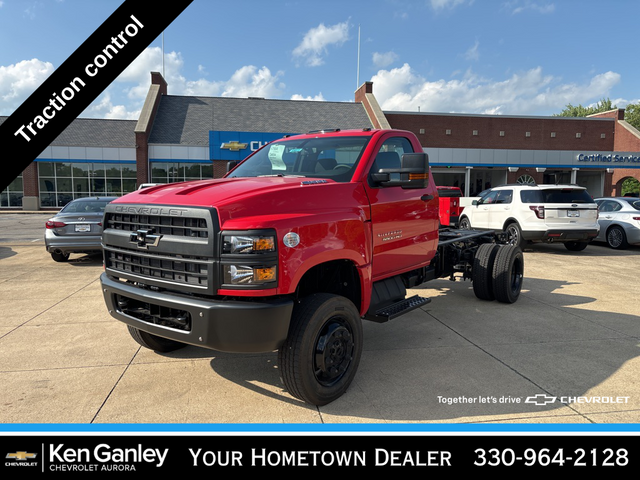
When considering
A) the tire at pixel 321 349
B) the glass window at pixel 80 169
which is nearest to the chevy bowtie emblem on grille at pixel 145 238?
the tire at pixel 321 349

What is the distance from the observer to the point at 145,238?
3436mm

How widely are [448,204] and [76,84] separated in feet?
34.0

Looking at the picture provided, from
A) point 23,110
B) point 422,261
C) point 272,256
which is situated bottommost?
point 422,261

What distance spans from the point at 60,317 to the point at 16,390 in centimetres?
241

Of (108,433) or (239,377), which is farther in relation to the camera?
(239,377)

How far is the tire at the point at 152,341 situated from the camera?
449 cm

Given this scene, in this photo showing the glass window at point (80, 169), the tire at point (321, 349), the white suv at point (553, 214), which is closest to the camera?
the tire at point (321, 349)

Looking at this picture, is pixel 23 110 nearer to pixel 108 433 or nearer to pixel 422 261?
pixel 108 433

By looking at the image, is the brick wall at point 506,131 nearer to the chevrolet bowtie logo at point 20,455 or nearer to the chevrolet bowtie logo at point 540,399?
the chevrolet bowtie logo at point 540,399

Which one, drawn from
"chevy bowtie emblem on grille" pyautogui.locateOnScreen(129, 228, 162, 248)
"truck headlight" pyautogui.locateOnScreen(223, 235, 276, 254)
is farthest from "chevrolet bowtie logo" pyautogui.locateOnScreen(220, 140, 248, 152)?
"truck headlight" pyautogui.locateOnScreen(223, 235, 276, 254)

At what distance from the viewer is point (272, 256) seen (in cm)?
305

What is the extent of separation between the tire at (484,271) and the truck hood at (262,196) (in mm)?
3469

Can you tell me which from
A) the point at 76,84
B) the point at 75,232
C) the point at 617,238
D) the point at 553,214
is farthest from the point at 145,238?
the point at 617,238

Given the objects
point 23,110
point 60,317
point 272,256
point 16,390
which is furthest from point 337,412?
point 60,317
